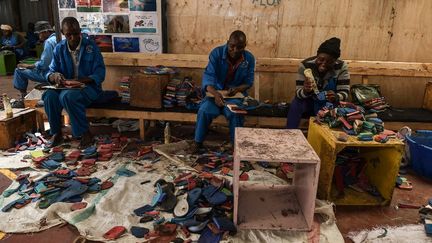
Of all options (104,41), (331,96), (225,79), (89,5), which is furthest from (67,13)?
(331,96)

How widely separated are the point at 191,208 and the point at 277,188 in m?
0.85

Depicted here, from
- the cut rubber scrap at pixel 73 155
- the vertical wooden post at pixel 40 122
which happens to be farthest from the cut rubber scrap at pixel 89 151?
the vertical wooden post at pixel 40 122

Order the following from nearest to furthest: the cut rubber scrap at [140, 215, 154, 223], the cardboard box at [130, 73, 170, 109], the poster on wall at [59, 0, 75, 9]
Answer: the cut rubber scrap at [140, 215, 154, 223], the cardboard box at [130, 73, 170, 109], the poster on wall at [59, 0, 75, 9]

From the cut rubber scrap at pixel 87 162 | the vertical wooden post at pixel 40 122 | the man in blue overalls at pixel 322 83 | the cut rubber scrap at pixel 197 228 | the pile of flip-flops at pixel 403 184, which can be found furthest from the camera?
the vertical wooden post at pixel 40 122

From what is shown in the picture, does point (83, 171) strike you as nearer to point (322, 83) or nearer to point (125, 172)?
point (125, 172)

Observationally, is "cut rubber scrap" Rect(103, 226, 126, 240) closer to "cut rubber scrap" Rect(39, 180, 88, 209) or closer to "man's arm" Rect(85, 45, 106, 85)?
"cut rubber scrap" Rect(39, 180, 88, 209)

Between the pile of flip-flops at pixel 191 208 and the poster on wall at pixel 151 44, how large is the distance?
7.09 ft

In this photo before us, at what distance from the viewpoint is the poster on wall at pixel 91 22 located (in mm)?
4583

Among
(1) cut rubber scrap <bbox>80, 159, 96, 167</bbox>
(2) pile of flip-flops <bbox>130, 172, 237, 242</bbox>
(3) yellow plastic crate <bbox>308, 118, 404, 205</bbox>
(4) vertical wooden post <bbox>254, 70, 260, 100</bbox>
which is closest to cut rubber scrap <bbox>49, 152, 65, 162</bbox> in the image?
(1) cut rubber scrap <bbox>80, 159, 96, 167</bbox>

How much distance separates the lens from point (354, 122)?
9.47 ft

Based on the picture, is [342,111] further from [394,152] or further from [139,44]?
[139,44]

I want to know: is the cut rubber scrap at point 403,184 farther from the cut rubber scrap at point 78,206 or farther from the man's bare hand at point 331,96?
the cut rubber scrap at point 78,206

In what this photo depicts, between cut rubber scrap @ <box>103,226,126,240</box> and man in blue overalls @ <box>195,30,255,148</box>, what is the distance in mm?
1634

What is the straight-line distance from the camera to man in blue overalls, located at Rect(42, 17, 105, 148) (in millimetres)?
3886
